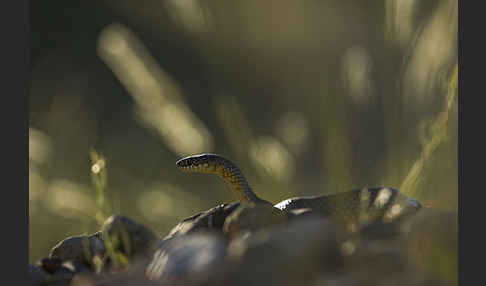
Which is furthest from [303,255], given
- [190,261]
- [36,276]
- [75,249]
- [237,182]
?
[237,182]

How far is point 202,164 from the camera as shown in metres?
4.95

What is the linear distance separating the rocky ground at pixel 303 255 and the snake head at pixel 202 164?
2.26 meters

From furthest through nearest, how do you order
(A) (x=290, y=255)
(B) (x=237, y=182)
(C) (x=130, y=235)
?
(B) (x=237, y=182) < (C) (x=130, y=235) < (A) (x=290, y=255)

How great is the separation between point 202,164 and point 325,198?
128cm

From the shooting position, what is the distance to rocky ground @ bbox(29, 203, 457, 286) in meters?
1.81

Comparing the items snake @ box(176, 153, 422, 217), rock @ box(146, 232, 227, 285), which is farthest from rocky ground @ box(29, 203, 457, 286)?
snake @ box(176, 153, 422, 217)

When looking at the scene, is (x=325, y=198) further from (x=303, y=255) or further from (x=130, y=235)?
(x=303, y=255)

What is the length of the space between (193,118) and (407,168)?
3.21 feet

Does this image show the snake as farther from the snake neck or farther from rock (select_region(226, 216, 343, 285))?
rock (select_region(226, 216, 343, 285))

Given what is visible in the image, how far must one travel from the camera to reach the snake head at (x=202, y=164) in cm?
495

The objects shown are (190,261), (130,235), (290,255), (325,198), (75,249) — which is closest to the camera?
(290,255)

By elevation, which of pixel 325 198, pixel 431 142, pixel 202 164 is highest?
pixel 202 164

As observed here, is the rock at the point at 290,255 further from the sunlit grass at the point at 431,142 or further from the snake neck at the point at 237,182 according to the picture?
the snake neck at the point at 237,182

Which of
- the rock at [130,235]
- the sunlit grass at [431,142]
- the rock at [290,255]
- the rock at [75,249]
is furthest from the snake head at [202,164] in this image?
the rock at [290,255]
